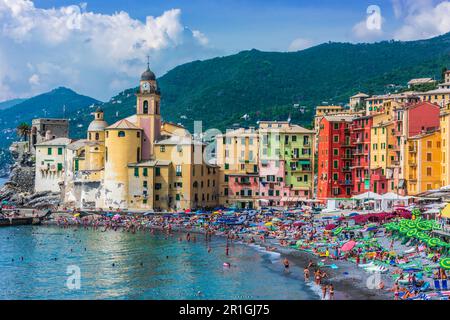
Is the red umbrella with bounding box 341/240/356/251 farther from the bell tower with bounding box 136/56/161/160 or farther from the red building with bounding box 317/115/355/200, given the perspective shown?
the bell tower with bounding box 136/56/161/160

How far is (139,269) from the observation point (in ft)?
194

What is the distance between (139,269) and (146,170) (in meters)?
39.1

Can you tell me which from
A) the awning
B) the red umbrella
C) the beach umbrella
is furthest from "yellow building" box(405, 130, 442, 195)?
the beach umbrella

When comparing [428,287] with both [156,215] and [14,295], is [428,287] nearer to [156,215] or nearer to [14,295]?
[14,295]

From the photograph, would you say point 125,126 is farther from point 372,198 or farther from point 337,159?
point 372,198

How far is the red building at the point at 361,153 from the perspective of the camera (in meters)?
92.2

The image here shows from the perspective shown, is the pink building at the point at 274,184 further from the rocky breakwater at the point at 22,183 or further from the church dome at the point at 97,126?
the rocky breakwater at the point at 22,183

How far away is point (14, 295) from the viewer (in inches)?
1919

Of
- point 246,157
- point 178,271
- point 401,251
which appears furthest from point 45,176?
point 401,251

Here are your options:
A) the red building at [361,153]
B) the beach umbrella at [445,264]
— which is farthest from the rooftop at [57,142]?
the beach umbrella at [445,264]

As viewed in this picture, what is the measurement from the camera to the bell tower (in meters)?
101

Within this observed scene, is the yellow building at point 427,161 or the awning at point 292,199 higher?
the yellow building at point 427,161

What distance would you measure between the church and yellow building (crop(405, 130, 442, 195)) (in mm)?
32949
